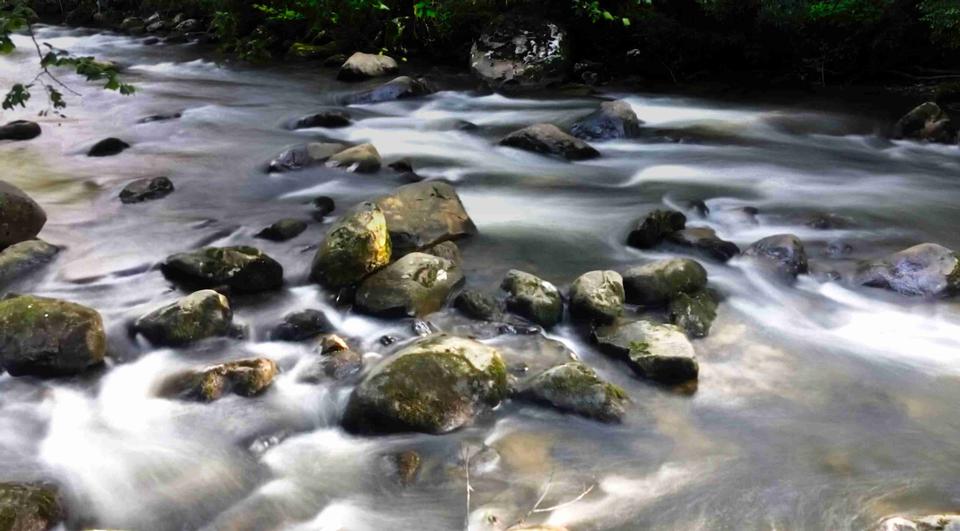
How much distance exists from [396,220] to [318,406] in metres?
1.83

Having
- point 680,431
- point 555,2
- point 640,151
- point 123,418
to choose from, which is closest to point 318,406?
point 123,418

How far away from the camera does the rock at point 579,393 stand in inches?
140

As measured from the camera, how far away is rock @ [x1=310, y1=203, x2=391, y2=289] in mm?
4707

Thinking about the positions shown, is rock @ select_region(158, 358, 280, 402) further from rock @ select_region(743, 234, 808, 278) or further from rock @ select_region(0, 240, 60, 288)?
rock @ select_region(743, 234, 808, 278)

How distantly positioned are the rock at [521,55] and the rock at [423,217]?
218 inches

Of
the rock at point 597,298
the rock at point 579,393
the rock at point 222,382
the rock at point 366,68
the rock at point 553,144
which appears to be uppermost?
the rock at point 366,68

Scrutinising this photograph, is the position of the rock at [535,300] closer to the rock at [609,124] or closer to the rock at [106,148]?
the rock at [609,124]

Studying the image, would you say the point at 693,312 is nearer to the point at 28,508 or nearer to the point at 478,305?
the point at 478,305

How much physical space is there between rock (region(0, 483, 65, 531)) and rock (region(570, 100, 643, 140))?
252 inches

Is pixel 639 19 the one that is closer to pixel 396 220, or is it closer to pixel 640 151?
pixel 640 151

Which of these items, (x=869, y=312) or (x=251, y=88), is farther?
(x=251, y=88)

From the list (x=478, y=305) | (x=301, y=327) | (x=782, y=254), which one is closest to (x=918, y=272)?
(x=782, y=254)

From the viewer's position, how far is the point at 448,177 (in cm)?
Result: 736

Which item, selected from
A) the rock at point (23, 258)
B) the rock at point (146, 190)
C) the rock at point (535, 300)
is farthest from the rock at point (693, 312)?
the rock at point (146, 190)
